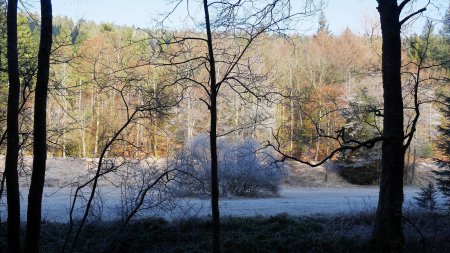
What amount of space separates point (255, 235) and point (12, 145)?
16.3ft

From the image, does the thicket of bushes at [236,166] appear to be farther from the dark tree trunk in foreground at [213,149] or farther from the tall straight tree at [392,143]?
the dark tree trunk in foreground at [213,149]

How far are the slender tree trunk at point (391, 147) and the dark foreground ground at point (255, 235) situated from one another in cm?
63

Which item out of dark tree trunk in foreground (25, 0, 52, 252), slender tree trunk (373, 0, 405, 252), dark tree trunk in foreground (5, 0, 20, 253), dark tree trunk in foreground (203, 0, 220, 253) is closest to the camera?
dark tree trunk in foreground (25, 0, 52, 252)

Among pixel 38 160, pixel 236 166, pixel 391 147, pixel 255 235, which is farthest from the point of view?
pixel 236 166

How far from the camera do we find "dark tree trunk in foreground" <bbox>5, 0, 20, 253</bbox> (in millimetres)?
7164

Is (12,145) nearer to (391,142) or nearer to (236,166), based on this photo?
(391,142)

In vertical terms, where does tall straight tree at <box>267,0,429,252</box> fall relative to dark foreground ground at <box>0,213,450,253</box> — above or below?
above

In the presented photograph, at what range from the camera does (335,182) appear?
33.7m

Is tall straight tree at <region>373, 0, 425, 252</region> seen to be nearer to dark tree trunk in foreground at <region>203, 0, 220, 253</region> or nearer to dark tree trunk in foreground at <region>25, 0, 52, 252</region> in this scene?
dark tree trunk in foreground at <region>203, 0, 220, 253</region>

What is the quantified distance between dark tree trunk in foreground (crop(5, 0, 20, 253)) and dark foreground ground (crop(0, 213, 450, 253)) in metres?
1.88

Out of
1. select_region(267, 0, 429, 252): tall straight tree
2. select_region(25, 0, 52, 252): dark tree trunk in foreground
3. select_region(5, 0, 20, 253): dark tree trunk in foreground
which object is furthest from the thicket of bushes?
select_region(25, 0, 52, 252): dark tree trunk in foreground

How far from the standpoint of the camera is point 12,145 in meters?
7.38

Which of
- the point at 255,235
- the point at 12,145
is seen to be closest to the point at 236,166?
the point at 255,235

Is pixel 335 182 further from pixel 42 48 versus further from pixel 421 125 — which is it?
pixel 42 48
